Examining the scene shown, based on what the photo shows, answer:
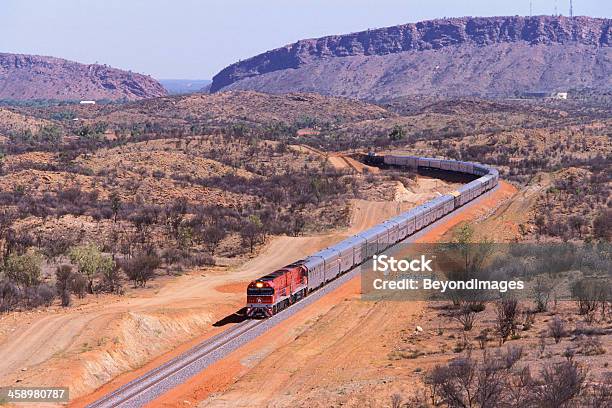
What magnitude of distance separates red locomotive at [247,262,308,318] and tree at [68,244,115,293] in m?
11.6

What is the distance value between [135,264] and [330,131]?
131189 mm

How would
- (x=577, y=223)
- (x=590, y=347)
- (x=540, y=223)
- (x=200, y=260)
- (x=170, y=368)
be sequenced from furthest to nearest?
(x=540, y=223) → (x=577, y=223) → (x=200, y=260) → (x=170, y=368) → (x=590, y=347)

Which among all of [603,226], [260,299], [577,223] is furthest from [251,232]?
[603,226]

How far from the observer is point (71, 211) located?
68.2 metres

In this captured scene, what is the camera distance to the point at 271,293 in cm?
3762

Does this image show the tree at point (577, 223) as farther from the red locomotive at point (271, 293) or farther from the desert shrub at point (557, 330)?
the desert shrub at point (557, 330)

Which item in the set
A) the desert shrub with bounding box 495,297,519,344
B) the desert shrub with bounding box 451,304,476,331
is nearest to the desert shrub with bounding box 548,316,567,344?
the desert shrub with bounding box 495,297,519,344

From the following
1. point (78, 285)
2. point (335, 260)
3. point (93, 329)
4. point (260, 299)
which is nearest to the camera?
point (93, 329)

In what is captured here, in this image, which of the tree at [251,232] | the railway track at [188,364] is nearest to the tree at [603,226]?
the railway track at [188,364]

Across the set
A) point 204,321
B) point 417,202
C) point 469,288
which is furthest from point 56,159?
point 469,288

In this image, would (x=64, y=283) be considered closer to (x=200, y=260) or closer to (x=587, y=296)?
(x=200, y=260)

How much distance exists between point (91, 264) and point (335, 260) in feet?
46.3

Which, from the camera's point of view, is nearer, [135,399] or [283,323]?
[135,399]

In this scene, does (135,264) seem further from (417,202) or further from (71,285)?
(417,202)
